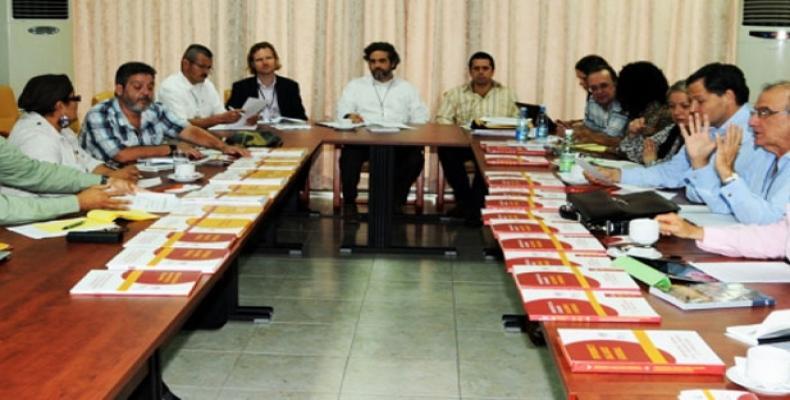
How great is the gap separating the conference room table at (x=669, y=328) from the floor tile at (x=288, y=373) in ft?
5.02

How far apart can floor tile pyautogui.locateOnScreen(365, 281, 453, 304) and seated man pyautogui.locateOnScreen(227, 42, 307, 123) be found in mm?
2166

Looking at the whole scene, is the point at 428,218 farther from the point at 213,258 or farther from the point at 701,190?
the point at 213,258

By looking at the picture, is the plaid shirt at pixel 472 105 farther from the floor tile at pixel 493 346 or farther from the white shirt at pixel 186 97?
the floor tile at pixel 493 346

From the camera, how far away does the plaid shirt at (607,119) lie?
18.8ft

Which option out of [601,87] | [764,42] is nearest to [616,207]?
[601,87]

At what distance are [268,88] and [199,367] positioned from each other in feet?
11.1

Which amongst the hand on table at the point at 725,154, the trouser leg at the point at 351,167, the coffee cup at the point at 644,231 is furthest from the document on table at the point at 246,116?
the coffee cup at the point at 644,231

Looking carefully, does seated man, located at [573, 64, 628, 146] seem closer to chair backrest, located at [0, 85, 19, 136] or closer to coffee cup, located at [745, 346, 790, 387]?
chair backrest, located at [0, 85, 19, 136]

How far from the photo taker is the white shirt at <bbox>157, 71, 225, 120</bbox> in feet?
20.1

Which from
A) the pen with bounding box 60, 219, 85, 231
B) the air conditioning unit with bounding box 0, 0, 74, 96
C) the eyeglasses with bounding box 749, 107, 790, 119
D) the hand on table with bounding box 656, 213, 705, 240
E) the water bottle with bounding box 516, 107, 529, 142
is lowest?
the pen with bounding box 60, 219, 85, 231

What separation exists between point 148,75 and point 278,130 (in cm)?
143

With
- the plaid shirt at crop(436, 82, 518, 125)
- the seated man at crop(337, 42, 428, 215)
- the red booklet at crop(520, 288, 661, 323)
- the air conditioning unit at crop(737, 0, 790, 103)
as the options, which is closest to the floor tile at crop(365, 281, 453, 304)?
the seated man at crop(337, 42, 428, 215)

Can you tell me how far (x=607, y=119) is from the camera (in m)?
5.97

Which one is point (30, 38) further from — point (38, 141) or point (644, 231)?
point (644, 231)
